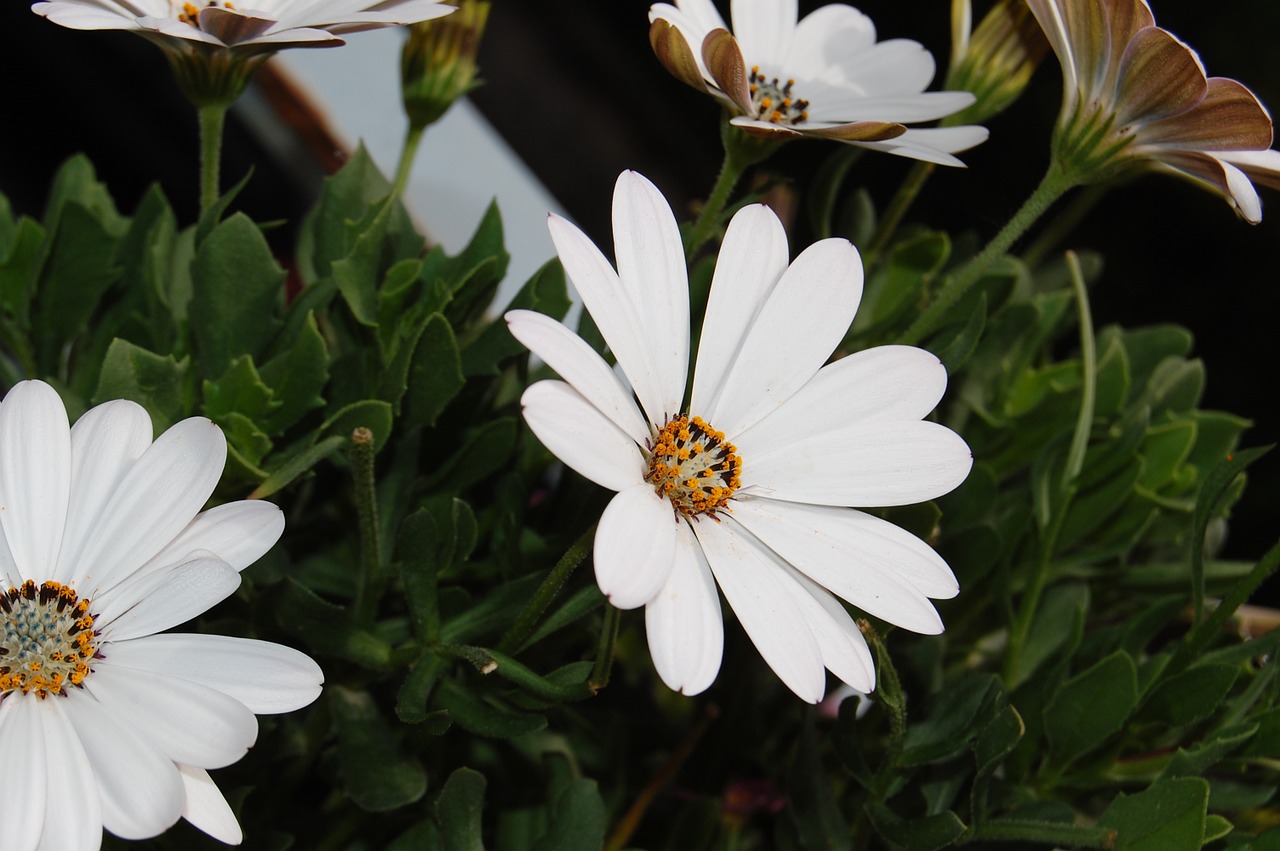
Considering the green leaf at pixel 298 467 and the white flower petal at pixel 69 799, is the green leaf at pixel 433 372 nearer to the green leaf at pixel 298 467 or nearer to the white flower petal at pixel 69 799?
the green leaf at pixel 298 467

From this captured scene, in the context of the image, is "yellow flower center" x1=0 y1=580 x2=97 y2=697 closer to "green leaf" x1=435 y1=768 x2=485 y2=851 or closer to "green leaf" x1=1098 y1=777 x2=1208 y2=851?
"green leaf" x1=435 y1=768 x2=485 y2=851

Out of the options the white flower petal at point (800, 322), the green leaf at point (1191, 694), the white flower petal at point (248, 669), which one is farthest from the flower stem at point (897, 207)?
the white flower petal at point (248, 669)

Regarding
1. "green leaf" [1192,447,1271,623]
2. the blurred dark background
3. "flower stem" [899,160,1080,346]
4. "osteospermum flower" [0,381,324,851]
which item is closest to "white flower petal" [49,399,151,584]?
"osteospermum flower" [0,381,324,851]

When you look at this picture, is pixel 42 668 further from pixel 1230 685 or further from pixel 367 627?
pixel 1230 685

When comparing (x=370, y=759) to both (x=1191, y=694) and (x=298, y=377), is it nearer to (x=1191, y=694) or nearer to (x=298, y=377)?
(x=298, y=377)

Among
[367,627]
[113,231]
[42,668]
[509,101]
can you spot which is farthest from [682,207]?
[42,668]
